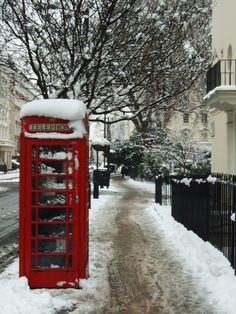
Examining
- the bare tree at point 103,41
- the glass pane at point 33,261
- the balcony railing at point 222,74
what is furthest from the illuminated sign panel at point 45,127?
the balcony railing at point 222,74

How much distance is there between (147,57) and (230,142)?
14.4 feet

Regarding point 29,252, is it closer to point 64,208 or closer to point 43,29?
point 64,208

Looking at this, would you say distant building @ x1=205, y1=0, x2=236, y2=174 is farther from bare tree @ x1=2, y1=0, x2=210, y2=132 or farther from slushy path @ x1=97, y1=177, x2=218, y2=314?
slushy path @ x1=97, y1=177, x2=218, y2=314

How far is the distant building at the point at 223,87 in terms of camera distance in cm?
1648

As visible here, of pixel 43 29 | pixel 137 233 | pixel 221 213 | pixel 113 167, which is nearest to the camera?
pixel 221 213

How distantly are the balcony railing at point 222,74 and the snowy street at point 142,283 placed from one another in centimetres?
717

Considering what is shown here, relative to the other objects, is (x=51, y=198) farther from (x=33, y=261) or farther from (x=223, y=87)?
(x=223, y=87)

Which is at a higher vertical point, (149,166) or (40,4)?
(40,4)

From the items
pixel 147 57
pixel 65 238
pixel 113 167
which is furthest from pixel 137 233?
pixel 113 167

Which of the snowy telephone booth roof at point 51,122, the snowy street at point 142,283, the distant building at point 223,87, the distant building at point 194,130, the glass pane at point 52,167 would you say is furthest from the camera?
the distant building at point 194,130

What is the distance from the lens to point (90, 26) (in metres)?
16.0

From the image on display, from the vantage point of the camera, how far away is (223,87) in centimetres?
1588

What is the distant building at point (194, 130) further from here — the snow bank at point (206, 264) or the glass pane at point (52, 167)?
the glass pane at point (52, 167)

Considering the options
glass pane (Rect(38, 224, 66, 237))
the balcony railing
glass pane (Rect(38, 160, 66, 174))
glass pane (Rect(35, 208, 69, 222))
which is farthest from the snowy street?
the balcony railing
